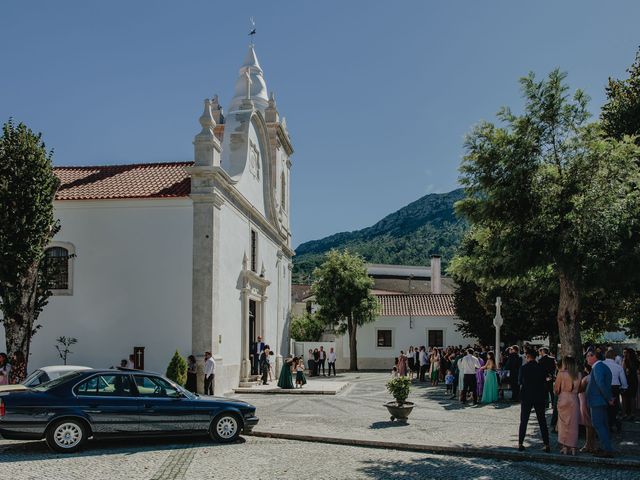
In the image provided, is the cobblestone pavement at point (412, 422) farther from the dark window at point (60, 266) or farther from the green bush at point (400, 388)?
the dark window at point (60, 266)

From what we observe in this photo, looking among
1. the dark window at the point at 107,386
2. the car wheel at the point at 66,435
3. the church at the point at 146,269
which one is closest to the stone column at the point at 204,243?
the church at the point at 146,269

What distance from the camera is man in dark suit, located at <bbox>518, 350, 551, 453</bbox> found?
11.3 meters

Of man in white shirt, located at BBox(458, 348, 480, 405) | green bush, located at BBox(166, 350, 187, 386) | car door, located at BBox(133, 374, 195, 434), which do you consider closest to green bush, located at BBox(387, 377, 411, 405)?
car door, located at BBox(133, 374, 195, 434)

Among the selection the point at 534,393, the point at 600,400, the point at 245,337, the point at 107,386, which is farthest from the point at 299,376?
the point at 600,400

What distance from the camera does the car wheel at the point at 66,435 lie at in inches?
424

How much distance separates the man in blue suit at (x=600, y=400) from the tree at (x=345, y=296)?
1305 inches

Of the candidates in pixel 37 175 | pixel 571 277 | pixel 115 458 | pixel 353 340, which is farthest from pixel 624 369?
pixel 353 340

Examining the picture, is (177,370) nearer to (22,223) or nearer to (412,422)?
(22,223)

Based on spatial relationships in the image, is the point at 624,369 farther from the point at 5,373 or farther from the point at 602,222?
the point at 5,373

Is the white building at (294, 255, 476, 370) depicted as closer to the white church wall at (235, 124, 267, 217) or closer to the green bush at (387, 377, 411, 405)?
the white church wall at (235, 124, 267, 217)

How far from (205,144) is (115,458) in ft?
39.0

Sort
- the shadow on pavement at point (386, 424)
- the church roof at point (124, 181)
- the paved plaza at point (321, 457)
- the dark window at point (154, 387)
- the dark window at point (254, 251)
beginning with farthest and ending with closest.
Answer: the dark window at point (254, 251)
the church roof at point (124, 181)
the shadow on pavement at point (386, 424)
the dark window at point (154, 387)
the paved plaza at point (321, 457)

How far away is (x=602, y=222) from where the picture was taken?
1284cm

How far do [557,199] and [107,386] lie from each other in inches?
371
